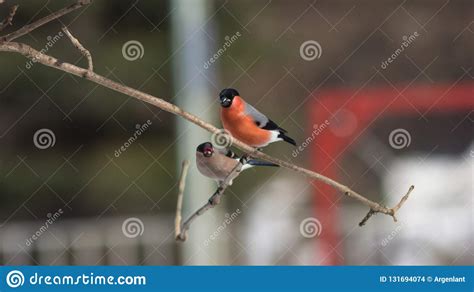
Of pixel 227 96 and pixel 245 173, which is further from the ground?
pixel 227 96

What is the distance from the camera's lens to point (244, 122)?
48cm

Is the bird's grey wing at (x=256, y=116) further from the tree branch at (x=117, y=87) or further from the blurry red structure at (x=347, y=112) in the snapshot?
the blurry red structure at (x=347, y=112)

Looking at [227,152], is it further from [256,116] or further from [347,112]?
[347,112]

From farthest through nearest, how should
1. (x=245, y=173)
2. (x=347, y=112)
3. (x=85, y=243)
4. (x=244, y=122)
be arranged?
(x=347, y=112)
(x=85, y=243)
(x=245, y=173)
(x=244, y=122)

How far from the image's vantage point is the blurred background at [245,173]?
3.65 metres

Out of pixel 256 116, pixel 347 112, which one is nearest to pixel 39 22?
pixel 256 116

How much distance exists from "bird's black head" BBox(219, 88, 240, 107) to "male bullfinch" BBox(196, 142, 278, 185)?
28mm

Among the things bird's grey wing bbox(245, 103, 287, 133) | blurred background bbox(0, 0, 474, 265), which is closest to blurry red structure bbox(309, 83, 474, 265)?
blurred background bbox(0, 0, 474, 265)

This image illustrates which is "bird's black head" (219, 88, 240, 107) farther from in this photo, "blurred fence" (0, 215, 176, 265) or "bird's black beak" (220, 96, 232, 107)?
"blurred fence" (0, 215, 176, 265)

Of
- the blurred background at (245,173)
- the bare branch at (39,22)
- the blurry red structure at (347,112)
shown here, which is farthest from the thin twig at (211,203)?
the blurry red structure at (347,112)

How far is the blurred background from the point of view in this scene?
144 inches

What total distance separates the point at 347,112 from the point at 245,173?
66.1 inches

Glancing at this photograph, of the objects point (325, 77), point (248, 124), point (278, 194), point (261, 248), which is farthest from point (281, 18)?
point (248, 124)

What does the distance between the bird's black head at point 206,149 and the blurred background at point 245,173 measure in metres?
2.73
